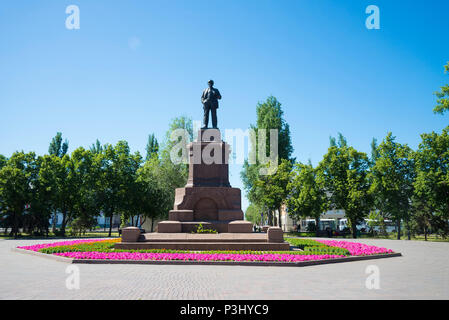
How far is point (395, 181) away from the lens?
116ft

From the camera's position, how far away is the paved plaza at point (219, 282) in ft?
23.6

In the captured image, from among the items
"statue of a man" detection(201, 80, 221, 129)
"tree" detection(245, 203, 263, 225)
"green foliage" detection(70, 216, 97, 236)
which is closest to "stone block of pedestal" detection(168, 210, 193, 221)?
"statue of a man" detection(201, 80, 221, 129)

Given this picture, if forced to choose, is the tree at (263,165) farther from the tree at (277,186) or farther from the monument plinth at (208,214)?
the monument plinth at (208,214)

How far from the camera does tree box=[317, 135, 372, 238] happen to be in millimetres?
37562

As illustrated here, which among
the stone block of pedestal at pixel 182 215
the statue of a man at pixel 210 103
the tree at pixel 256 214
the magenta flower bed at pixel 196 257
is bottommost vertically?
the tree at pixel 256 214

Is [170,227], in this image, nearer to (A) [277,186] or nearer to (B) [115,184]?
(B) [115,184]

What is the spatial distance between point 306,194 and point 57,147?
135ft

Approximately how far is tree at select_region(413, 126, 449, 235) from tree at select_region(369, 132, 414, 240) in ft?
7.48

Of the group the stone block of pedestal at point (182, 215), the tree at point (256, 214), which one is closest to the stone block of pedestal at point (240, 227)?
the stone block of pedestal at point (182, 215)

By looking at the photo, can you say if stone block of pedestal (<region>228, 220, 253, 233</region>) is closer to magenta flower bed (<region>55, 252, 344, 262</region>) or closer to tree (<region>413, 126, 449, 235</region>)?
magenta flower bed (<region>55, 252, 344, 262</region>)

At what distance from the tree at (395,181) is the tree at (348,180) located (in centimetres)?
189

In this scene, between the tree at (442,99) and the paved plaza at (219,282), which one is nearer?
the paved plaza at (219,282)

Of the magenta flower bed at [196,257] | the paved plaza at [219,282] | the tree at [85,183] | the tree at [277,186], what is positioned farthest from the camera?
the tree at [277,186]
